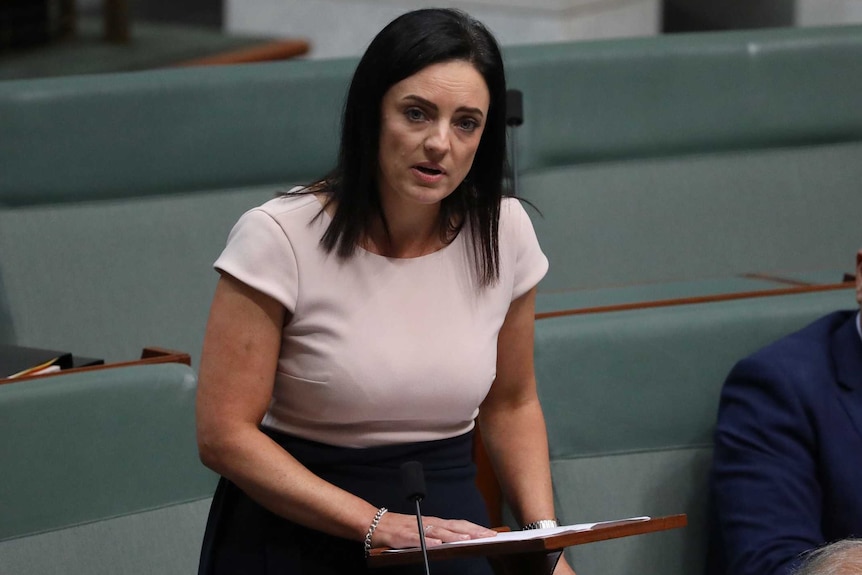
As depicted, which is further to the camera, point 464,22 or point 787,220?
point 787,220

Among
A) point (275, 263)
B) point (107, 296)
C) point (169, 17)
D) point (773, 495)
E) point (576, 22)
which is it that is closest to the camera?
point (275, 263)

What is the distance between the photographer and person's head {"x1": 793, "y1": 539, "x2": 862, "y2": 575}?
31.7 inches

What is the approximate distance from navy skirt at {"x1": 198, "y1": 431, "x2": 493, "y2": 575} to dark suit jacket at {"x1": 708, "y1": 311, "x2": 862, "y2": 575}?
1.01 feet

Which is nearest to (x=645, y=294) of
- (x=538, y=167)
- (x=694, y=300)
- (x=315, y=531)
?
(x=694, y=300)

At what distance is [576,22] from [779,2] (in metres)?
0.57

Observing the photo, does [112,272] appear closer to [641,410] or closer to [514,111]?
[514,111]

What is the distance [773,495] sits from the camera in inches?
43.9

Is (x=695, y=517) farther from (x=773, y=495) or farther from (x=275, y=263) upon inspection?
(x=275, y=263)

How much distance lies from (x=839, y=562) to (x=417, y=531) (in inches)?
10.0

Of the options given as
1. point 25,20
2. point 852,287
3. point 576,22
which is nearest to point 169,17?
point 25,20

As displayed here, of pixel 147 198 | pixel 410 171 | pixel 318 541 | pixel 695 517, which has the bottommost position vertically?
pixel 695 517

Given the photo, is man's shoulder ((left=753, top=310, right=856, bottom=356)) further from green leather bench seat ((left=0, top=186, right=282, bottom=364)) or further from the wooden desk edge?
green leather bench seat ((left=0, top=186, right=282, bottom=364))

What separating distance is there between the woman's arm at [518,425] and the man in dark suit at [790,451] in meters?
0.23

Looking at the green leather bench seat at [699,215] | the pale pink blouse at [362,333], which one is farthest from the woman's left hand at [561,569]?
the green leather bench seat at [699,215]
